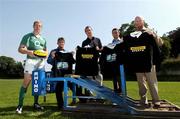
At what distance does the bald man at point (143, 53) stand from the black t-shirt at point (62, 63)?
91.5 inches

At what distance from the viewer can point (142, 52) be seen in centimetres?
803

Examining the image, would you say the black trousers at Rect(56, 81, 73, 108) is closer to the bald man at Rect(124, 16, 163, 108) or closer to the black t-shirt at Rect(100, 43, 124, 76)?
the black t-shirt at Rect(100, 43, 124, 76)

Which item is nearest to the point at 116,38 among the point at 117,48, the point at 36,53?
the point at 117,48

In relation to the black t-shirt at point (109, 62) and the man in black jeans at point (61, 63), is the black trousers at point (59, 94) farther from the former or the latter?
the black t-shirt at point (109, 62)

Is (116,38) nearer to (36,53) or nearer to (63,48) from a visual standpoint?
(63,48)

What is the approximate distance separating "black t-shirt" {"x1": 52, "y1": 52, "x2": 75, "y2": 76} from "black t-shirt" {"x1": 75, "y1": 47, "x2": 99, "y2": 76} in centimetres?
24

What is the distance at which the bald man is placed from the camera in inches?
316

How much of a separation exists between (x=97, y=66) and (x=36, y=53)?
168cm

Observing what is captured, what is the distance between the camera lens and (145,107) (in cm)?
816

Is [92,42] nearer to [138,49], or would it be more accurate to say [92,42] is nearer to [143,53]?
[138,49]

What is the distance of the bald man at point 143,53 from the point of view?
8.03 meters

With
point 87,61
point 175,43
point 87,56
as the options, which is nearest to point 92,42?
point 87,56

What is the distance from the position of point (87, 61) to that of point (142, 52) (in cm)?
234

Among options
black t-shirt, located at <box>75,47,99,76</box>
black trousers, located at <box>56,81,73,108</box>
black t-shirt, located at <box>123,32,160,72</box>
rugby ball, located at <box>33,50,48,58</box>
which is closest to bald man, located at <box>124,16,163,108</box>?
black t-shirt, located at <box>123,32,160,72</box>
